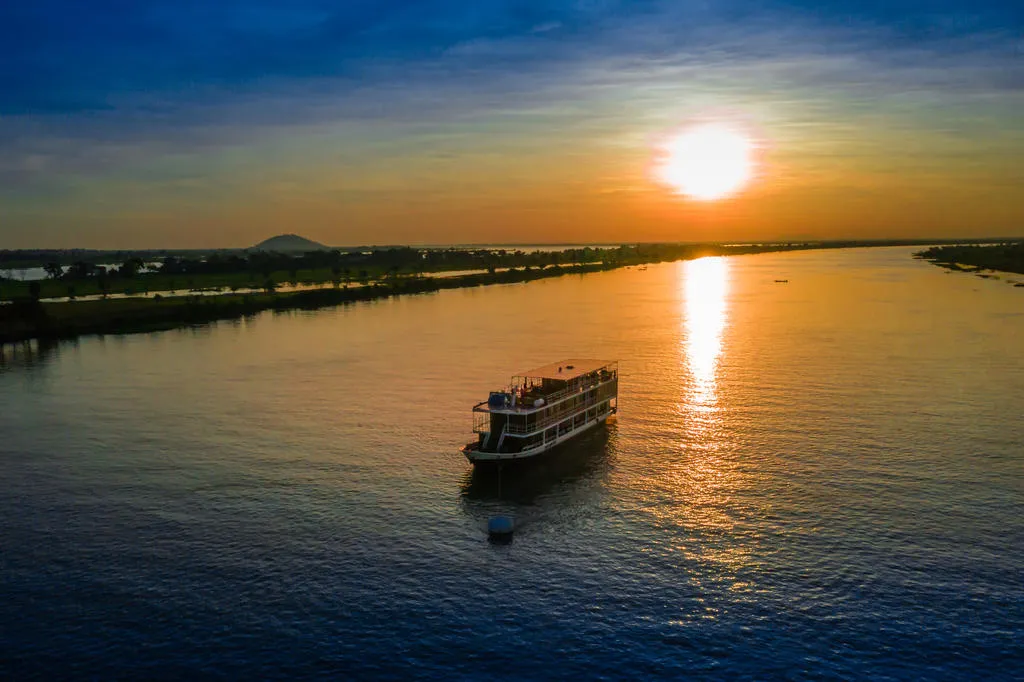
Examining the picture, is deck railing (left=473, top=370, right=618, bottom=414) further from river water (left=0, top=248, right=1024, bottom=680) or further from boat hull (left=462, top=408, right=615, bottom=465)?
river water (left=0, top=248, right=1024, bottom=680)

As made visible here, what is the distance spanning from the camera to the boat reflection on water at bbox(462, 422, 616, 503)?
5184cm

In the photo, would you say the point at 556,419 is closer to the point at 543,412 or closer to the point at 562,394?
the point at 543,412

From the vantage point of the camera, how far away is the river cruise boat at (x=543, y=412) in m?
57.3

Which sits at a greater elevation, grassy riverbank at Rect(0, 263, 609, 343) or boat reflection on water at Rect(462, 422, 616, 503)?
grassy riverbank at Rect(0, 263, 609, 343)

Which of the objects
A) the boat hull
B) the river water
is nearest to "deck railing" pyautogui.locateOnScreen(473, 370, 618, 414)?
the boat hull

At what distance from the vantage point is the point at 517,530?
46.3 meters

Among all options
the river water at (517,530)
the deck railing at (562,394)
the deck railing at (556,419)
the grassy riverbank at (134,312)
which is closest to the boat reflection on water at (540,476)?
the river water at (517,530)

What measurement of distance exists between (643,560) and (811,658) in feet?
34.6

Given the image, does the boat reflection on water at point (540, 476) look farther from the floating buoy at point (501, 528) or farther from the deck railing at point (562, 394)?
the floating buoy at point (501, 528)

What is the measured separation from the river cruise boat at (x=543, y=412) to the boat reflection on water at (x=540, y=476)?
3.54ft

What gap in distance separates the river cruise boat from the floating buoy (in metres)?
10.3

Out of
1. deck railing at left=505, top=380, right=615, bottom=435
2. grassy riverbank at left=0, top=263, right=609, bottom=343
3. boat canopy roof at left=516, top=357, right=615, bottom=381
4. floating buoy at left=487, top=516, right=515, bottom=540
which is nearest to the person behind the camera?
floating buoy at left=487, top=516, right=515, bottom=540

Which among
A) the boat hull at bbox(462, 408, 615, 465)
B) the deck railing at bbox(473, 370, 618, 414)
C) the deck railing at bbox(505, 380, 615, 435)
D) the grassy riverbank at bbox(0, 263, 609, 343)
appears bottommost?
the boat hull at bbox(462, 408, 615, 465)

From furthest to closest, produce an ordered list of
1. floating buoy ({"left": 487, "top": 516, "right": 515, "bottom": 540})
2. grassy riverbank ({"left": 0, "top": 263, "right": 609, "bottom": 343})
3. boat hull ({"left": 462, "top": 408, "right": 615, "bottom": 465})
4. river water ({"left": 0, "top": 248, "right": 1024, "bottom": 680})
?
grassy riverbank ({"left": 0, "top": 263, "right": 609, "bottom": 343})
boat hull ({"left": 462, "top": 408, "right": 615, "bottom": 465})
floating buoy ({"left": 487, "top": 516, "right": 515, "bottom": 540})
river water ({"left": 0, "top": 248, "right": 1024, "bottom": 680})
